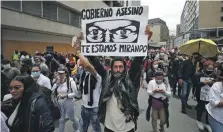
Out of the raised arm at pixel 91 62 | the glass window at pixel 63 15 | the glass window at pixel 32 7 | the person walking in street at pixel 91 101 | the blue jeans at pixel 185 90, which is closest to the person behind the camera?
the raised arm at pixel 91 62

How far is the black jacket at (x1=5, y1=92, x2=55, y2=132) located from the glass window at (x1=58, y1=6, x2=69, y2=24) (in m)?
24.6

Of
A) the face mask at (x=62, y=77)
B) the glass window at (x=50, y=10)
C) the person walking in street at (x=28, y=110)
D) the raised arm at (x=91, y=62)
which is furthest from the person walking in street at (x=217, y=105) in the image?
the glass window at (x=50, y=10)

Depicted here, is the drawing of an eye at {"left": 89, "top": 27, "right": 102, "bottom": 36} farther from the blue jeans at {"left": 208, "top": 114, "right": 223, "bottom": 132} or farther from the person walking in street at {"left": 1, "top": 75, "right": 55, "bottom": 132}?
the blue jeans at {"left": 208, "top": 114, "right": 223, "bottom": 132}

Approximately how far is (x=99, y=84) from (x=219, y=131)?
2.30 metres

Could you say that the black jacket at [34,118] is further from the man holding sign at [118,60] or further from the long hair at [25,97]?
the man holding sign at [118,60]

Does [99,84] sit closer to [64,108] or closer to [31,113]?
[64,108]

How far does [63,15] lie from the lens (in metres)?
27.6

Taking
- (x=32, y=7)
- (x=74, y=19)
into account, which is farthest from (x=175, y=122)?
(x=74, y=19)

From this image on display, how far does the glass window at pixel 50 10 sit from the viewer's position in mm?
23031

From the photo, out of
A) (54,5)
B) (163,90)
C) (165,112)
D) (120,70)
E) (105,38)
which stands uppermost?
A: (54,5)

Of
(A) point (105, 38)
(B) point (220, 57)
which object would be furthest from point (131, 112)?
(B) point (220, 57)

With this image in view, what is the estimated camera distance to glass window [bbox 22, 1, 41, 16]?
19586mm

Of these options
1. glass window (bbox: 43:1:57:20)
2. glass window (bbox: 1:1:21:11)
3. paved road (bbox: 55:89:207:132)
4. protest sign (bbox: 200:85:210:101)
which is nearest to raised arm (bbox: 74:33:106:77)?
paved road (bbox: 55:89:207:132)

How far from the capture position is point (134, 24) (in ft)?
11.8
